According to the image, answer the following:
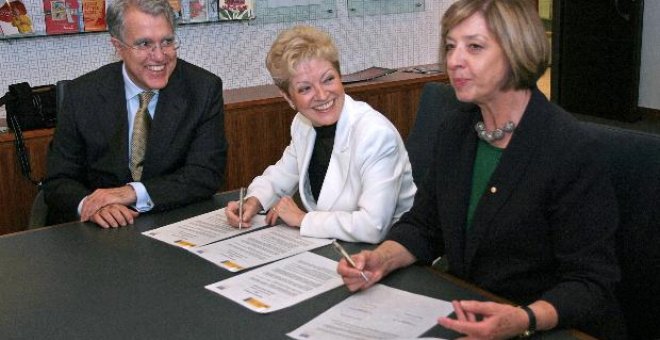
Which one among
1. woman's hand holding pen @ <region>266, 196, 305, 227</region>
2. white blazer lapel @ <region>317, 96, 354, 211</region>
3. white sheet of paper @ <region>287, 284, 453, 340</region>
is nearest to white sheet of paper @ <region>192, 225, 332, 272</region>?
woman's hand holding pen @ <region>266, 196, 305, 227</region>

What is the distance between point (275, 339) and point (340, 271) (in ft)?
0.77

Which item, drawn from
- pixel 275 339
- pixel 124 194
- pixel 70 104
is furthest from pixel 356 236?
pixel 70 104

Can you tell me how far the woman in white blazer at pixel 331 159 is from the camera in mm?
1838

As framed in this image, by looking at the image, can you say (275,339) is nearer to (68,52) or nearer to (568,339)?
(568,339)

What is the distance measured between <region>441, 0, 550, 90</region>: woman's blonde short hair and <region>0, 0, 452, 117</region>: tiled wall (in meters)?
2.11

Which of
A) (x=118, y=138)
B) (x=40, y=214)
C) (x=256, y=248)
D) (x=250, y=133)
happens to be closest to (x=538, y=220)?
(x=256, y=248)

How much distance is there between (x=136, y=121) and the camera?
2400mm

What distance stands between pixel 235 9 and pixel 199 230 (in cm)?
224

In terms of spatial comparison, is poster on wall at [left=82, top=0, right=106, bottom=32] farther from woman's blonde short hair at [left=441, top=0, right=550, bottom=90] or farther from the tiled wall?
woman's blonde short hair at [left=441, top=0, right=550, bottom=90]

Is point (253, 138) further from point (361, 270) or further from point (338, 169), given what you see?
point (361, 270)

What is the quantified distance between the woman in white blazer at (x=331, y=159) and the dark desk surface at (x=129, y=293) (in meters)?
0.11

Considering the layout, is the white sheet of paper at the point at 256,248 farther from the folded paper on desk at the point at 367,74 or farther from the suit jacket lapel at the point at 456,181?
the folded paper on desk at the point at 367,74

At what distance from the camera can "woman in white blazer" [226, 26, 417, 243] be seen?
1.84 meters

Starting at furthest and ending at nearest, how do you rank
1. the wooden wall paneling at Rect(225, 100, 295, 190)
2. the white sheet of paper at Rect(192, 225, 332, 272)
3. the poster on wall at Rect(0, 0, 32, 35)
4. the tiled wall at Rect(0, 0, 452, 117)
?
the wooden wall paneling at Rect(225, 100, 295, 190), the tiled wall at Rect(0, 0, 452, 117), the poster on wall at Rect(0, 0, 32, 35), the white sheet of paper at Rect(192, 225, 332, 272)
